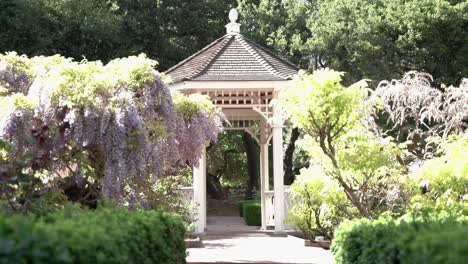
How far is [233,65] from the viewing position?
16609 mm

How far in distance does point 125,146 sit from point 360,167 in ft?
10.4

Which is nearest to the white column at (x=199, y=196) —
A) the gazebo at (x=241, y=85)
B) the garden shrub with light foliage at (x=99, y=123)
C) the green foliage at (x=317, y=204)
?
the gazebo at (x=241, y=85)

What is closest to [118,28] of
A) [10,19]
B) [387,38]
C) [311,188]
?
[10,19]

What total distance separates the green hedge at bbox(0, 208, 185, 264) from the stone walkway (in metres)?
3.77

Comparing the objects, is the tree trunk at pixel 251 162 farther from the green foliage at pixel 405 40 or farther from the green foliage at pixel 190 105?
the green foliage at pixel 190 105

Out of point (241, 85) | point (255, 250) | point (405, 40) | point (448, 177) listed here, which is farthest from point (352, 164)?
point (405, 40)

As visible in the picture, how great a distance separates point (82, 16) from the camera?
942 inches

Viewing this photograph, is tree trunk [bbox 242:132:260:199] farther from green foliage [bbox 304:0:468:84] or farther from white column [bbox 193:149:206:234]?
white column [bbox 193:149:206:234]

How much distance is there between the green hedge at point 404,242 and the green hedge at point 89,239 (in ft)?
5.32

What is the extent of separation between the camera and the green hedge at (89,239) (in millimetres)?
3129

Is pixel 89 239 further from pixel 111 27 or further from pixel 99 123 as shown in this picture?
pixel 111 27

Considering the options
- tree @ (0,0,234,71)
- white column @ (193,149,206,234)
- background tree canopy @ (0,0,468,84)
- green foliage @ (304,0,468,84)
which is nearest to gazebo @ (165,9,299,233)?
white column @ (193,149,206,234)

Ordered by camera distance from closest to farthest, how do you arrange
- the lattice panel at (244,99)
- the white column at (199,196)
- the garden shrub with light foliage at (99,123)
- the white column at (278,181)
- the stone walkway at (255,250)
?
the garden shrub with light foliage at (99,123) < the stone walkway at (255,250) < the white column at (199,196) < the white column at (278,181) < the lattice panel at (244,99)

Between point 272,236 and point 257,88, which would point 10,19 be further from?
point 272,236
